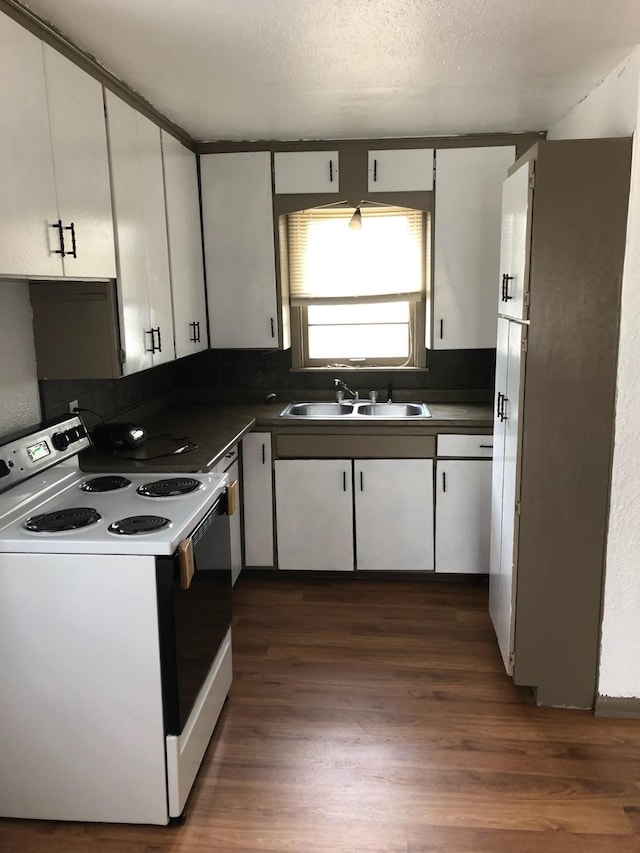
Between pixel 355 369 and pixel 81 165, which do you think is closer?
pixel 81 165

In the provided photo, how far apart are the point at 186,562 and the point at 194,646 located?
365mm

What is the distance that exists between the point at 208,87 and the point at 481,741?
270 centimetres

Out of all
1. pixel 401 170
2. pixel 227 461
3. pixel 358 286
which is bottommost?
pixel 227 461

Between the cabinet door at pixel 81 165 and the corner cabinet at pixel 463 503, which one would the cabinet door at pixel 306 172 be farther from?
the corner cabinet at pixel 463 503

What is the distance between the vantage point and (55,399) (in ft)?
9.39

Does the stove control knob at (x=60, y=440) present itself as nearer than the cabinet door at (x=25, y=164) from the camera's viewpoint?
Answer: No

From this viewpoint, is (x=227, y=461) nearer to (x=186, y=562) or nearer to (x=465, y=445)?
(x=465, y=445)

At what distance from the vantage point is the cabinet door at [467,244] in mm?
3715

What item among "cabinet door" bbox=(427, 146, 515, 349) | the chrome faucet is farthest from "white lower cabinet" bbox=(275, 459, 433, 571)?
"cabinet door" bbox=(427, 146, 515, 349)

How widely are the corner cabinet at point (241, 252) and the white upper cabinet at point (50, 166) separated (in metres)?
1.33

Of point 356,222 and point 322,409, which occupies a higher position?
point 356,222

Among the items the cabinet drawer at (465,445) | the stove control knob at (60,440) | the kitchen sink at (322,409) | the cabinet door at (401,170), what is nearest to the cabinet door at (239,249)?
the kitchen sink at (322,409)

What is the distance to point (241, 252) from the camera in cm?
390

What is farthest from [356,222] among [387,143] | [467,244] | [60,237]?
[60,237]
